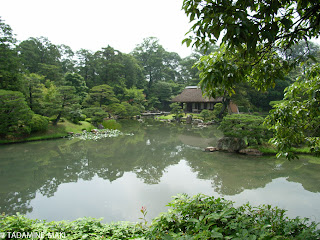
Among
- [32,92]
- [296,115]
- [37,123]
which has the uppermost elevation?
[32,92]

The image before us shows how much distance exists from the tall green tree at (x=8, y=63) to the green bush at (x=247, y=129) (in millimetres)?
10862

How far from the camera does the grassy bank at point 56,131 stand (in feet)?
33.3

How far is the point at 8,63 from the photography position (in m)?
10.6

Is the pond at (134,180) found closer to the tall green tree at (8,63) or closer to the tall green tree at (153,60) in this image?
the tall green tree at (8,63)

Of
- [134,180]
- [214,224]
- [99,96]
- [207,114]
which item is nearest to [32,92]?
[99,96]

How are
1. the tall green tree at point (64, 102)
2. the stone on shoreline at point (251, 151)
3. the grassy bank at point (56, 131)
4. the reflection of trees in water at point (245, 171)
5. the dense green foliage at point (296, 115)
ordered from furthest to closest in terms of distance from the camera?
1. the tall green tree at point (64, 102)
2. the grassy bank at point (56, 131)
3. the stone on shoreline at point (251, 151)
4. the reflection of trees in water at point (245, 171)
5. the dense green foliage at point (296, 115)

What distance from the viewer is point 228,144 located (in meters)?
8.53

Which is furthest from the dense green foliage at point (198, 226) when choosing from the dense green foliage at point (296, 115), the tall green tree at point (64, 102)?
the tall green tree at point (64, 102)

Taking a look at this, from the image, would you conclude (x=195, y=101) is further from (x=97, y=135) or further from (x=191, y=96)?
(x=97, y=135)

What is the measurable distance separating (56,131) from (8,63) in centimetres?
424

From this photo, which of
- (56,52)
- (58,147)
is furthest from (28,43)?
(58,147)

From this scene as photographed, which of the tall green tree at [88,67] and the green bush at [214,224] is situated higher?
the tall green tree at [88,67]

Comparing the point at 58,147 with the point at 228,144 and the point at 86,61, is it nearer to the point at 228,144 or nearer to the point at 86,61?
the point at 228,144

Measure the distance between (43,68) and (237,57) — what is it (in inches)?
929
